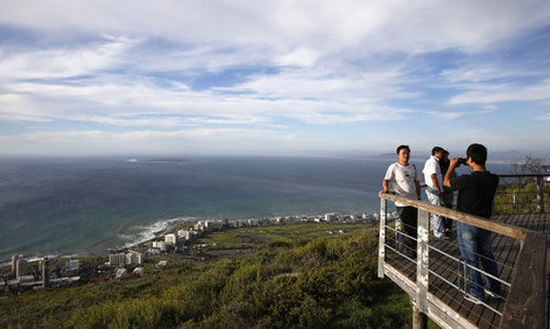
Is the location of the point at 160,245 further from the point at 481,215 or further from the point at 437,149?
the point at 481,215

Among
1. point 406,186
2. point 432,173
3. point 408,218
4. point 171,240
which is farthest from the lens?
point 171,240

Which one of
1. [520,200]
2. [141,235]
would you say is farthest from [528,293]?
[141,235]

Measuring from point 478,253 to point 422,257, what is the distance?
0.60 meters

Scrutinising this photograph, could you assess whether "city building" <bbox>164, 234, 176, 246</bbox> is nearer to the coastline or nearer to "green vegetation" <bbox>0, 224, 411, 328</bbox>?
the coastline

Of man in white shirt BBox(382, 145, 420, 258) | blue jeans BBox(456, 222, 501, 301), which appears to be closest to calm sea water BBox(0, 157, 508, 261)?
man in white shirt BBox(382, 145, 420, 258)

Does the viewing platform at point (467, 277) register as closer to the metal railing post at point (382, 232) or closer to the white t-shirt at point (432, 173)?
the metal railing post at point (382, 232)

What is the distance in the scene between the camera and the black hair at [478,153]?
11.4ft

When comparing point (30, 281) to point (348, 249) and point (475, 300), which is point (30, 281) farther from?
point (475, 300)

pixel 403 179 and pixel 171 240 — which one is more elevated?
pixel 403 179

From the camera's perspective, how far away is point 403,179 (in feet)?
16.8

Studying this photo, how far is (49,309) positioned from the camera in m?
9.39

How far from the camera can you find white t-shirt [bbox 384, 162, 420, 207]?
5.11 meters

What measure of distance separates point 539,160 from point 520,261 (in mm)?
20367

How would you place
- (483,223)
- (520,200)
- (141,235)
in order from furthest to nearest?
(141,235)
(520,200)
(483,223)
